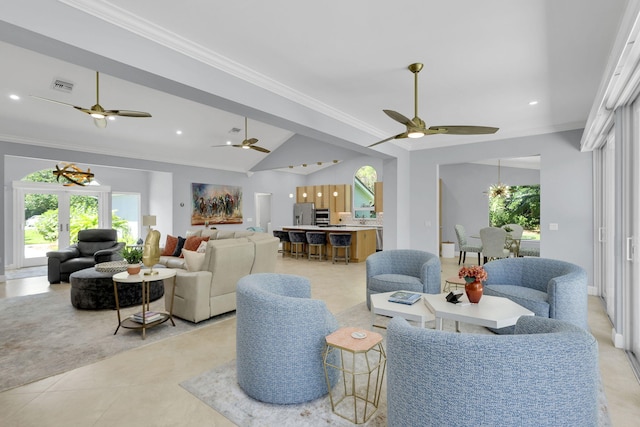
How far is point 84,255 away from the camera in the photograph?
6.34 metres

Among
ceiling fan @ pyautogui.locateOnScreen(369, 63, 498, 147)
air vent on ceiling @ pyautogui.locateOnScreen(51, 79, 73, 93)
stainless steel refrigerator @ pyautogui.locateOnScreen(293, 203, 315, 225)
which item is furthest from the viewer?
stainless steel refrigerator @ pyautogui.locateOnScreen(293, 203, 315, 225)

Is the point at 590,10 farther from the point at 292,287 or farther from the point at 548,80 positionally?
the point at 292,287

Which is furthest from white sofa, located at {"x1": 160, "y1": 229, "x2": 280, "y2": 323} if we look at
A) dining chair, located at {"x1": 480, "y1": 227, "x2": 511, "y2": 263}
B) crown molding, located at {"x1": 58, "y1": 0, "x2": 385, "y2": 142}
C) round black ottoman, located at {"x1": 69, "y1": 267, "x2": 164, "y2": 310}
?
dining chair, located at {"x1": 480, "y1": 227, "x2": 511, "y2": 263}

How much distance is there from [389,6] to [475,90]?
207cm

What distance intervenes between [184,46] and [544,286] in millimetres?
4275

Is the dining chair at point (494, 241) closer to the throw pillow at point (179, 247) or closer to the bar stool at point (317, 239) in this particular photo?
the bar stool at point (317, 239)

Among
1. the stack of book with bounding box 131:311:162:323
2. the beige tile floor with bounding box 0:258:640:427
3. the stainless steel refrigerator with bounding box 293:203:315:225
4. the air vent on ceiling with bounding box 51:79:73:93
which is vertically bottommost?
the beige tile floor with bounding box 0:258:640:427

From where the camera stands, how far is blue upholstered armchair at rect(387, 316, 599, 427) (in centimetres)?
122

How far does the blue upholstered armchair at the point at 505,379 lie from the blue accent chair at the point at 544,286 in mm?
1866

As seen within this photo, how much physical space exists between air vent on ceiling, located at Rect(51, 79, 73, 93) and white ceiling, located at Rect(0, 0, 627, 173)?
7 cm

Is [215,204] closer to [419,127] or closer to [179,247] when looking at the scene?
[179,247]

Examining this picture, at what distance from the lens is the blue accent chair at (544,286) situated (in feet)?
9.49

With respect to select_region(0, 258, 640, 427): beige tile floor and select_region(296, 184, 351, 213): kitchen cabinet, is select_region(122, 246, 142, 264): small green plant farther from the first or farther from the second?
select_region(296, 184, 351, 213): kitchen cabinet

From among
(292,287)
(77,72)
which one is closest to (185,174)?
(77,72)
